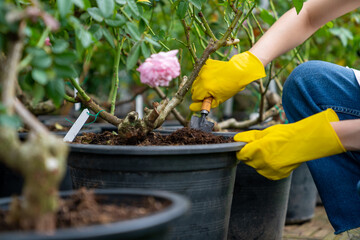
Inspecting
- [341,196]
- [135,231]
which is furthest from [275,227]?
[135,231]

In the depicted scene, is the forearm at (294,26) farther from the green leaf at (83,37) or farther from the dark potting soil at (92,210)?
the dark potting soil at (92,210)

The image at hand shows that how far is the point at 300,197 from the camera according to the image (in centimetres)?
224

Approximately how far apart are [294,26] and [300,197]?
1.05 meters

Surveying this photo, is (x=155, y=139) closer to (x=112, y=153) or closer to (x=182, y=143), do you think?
(x=182, y=143)

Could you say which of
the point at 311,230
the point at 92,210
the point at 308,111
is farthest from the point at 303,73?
the point at 92,210

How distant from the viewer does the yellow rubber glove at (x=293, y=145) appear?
127cm

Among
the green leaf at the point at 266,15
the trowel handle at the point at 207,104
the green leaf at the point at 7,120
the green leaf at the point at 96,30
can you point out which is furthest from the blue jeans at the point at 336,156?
the green leaf at the point at 7,120

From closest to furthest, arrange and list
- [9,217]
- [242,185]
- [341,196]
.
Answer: [9,217] → [341,196] → [242,185]

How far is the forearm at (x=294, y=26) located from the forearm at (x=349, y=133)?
40cm

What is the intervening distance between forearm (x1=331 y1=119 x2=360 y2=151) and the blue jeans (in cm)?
19

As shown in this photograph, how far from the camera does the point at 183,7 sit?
4.38 ft

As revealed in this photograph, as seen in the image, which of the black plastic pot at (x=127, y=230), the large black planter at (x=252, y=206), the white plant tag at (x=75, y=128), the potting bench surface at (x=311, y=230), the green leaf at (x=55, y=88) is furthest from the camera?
the potting bench surface at (x=311, y=230)

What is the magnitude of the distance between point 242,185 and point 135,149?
2.29 ft

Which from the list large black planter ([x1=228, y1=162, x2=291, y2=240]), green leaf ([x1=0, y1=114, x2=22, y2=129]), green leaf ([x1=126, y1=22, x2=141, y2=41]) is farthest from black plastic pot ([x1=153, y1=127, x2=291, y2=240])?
green leaf ([x1=0, y1=114, x2=22, y2=129])
